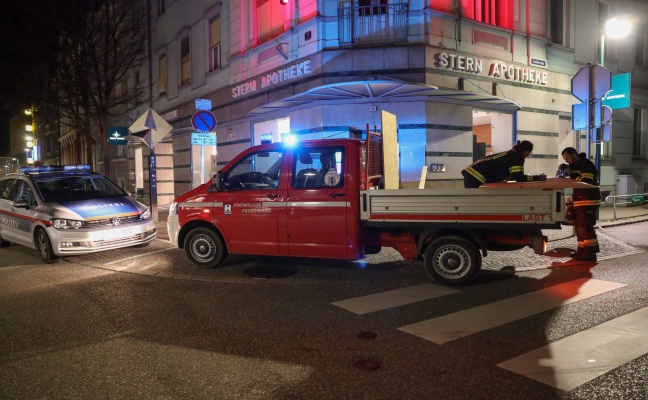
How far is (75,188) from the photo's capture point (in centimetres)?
932

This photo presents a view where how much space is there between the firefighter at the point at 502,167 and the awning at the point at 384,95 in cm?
441

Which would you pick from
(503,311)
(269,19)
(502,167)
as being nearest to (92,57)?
(269,19)

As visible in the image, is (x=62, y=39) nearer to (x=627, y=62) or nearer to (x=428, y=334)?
(x=428, y=334)

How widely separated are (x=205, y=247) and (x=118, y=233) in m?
1.98

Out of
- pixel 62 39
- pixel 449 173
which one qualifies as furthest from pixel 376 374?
pixel 62 39

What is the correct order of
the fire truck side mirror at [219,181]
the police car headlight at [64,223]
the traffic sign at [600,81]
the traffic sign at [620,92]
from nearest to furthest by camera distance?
1. the fire truck side mirror at [219,181]
2. the police car headlight at [64,223]
3. the traffic sign at [600,81]
4. the traffic sign at [620,92]

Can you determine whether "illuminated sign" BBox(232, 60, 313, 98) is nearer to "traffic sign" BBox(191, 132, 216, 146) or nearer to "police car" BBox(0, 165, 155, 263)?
"traffic sign" BBox(191, 132, 216, 146)

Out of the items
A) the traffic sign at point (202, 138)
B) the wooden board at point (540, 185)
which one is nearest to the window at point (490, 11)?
the traffic sign at point (202, 138)

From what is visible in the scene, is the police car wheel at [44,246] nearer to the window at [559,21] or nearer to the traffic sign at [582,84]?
the traffic sign at [582,84]

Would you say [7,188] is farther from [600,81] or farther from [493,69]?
[600,81]

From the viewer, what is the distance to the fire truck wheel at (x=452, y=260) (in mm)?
6211

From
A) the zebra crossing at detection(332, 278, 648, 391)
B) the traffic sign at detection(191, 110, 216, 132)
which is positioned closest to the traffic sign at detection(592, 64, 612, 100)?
the zebra crossing at detection(332, 278, 648, 391)

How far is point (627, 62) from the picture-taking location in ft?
59.1

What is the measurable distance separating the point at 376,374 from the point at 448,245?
2.97 m
